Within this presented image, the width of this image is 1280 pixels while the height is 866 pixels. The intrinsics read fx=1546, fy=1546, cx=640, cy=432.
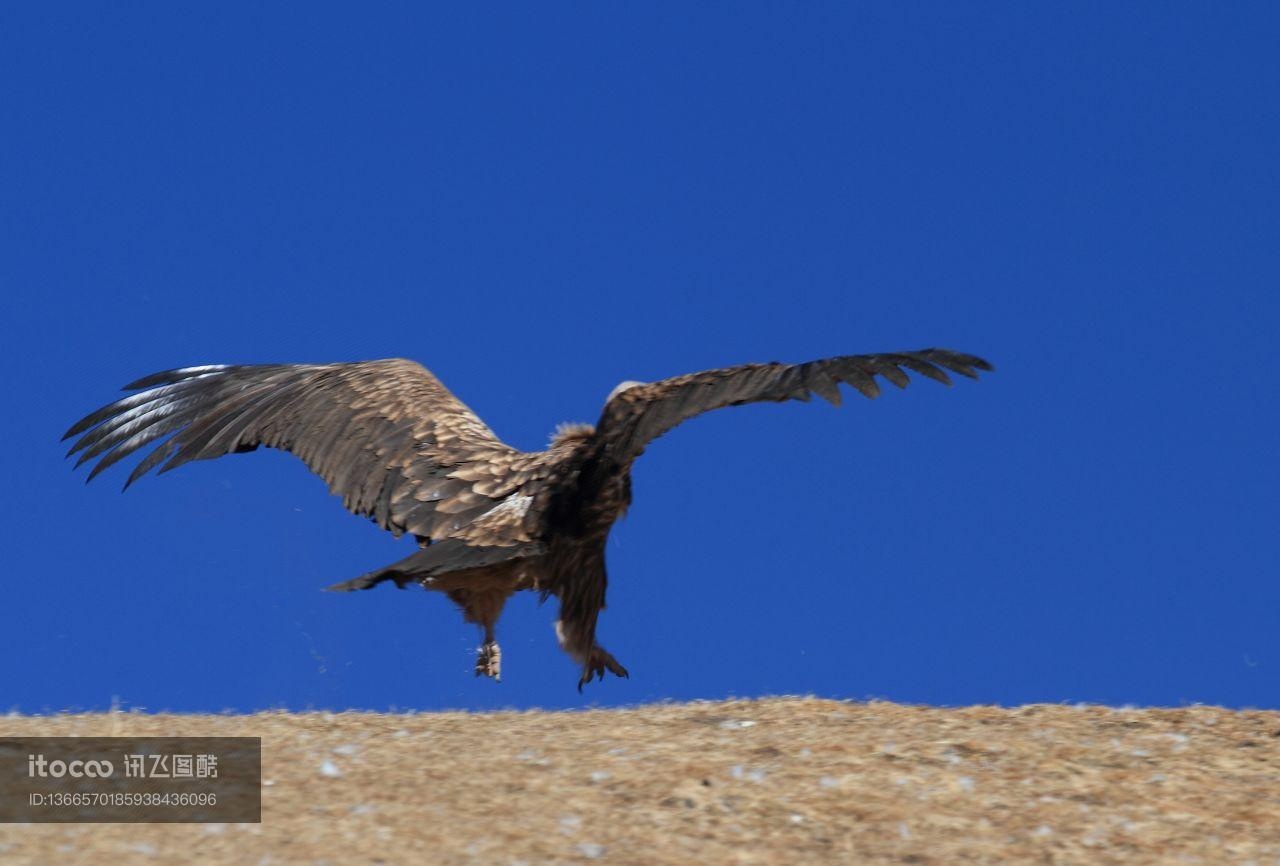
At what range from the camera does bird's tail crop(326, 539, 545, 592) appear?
8594mm

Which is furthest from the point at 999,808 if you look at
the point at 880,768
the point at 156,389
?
the point at 156,389

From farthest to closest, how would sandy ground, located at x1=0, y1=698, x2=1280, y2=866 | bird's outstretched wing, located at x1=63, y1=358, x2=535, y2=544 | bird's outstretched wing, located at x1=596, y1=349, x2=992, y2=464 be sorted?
1. bird's outstretched wing, located at x1=63, y1=358, x2=535, y2=544
2. bird's outstretched wing, located at x1=596, y1=349, x2=992, y2=464
3. sandy ground, located at x1=0, y1=698, x2=1280, y2=866

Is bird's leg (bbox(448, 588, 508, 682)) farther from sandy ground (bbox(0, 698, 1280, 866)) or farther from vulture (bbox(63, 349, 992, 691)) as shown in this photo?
sandy ground (bbox(0, 698, 1280, 866))

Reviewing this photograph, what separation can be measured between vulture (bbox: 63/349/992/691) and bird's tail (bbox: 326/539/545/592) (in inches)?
0.4

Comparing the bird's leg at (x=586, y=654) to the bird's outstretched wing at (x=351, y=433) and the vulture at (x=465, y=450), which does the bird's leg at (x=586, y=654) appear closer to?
the vulture at (x=465, y=450)

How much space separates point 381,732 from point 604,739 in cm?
117

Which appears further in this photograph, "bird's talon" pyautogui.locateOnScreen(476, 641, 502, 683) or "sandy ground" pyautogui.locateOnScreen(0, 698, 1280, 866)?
"bird's talon" pyautogui.locateOnScreen(476, 641, 502, 683)

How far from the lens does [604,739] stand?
7738 millimetres

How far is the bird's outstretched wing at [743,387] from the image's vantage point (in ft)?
25.7

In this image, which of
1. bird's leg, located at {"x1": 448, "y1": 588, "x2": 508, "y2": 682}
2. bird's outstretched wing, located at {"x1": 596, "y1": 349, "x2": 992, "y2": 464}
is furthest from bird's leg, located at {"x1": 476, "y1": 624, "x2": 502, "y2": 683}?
bird's outstretched wing, located at {"x1": 596, "y1": 349, "x2": 992, "y2": 464}

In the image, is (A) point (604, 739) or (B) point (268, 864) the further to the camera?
(A) point (604, 739)

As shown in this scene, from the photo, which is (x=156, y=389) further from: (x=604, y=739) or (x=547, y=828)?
(x=547, y=828)

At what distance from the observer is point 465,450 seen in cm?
977

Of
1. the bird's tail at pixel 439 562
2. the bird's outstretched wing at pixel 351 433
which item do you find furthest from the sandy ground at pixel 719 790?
the bird's outstretched wing at pixel 351 433
